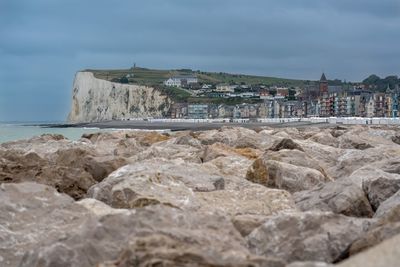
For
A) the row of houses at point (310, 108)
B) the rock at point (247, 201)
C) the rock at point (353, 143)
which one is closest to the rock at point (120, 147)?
the rock at point (353, 143)

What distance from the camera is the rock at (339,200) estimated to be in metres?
6.87

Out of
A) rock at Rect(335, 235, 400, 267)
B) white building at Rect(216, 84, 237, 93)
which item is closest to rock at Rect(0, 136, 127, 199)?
rock at Rect(335, 235, 400, 267)

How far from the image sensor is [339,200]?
22.6ft

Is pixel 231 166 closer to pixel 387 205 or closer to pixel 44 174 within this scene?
pixel 44 174

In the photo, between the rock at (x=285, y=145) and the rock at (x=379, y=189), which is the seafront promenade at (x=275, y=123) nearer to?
the rock at (x=285, y=145)

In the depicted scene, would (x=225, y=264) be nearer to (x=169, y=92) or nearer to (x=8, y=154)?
(x=8, y=154)

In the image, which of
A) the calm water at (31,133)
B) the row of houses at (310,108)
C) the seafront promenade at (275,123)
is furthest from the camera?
the row of houses at (310,108)

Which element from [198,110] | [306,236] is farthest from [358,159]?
[198,110]

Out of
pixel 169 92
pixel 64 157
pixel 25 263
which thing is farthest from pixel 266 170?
pixel 169 92

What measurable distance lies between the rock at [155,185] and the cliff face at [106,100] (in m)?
131

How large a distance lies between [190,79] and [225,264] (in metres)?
185

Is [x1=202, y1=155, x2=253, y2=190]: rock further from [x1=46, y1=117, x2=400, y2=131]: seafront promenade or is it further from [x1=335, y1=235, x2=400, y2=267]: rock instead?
[x1=46, y1=117, x2=400, y2=131]: seafront promenade

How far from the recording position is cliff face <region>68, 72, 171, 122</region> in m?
139

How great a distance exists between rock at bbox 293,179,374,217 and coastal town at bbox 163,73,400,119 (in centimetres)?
9884
